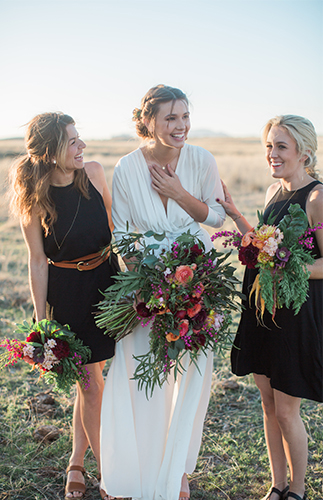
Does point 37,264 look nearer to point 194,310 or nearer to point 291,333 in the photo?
point 194,310

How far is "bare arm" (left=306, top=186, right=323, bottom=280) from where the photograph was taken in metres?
2.40

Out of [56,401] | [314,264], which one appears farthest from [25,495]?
[314,264]

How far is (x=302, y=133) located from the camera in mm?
2529

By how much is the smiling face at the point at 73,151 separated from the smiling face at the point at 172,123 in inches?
19.3

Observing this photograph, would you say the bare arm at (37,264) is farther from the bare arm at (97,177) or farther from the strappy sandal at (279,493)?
the strappy sandal at (279,493)

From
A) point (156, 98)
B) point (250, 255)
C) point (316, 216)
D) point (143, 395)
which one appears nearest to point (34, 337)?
point (143, 395)

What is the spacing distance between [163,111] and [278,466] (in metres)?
2.40

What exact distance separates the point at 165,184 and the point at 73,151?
617 mm

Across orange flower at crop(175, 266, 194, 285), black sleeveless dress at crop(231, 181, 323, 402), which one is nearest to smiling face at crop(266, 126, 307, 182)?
black sleeveless dress at crop(231, 181, 323, 402)

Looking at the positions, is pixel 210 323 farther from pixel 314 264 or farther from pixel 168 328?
pixel 314 264

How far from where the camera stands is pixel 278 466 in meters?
2.83

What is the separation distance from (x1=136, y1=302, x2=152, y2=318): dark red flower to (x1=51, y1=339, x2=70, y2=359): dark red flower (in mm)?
580

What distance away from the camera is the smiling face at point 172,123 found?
2.69 metres

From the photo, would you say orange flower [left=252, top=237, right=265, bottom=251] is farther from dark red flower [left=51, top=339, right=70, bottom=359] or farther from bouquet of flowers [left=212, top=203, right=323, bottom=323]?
dark red flower [left=51, top=339, right=70, bottom=359]
